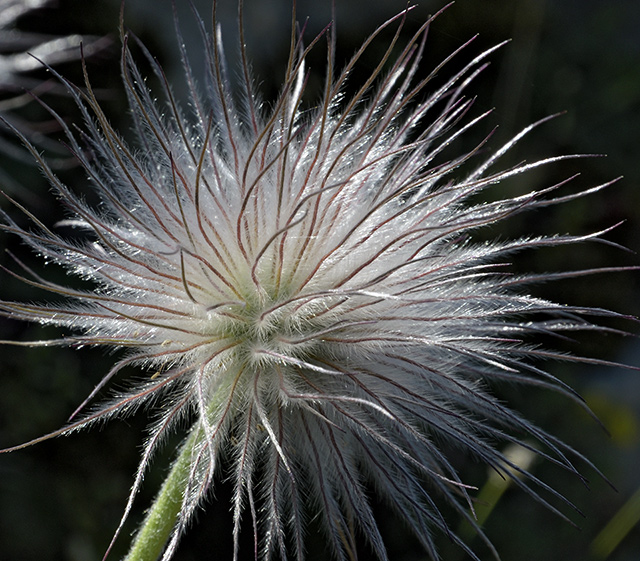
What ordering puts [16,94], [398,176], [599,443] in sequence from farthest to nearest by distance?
[599,443], [16,94], [398,176]

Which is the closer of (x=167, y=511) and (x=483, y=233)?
(x=167, y=511)

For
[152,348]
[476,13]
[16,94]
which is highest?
[476,13]

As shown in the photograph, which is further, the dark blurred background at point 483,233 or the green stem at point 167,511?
the dark blurred background at point 483,233

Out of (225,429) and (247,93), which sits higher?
(247,93)

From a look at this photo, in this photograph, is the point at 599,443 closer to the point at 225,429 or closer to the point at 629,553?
the point at 629,553

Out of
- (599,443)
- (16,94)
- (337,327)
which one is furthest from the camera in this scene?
(599,443)

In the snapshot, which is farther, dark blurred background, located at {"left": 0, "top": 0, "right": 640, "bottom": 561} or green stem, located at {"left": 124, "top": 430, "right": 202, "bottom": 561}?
dark blurred background, located at {"left": 0, "top": 0, "right": 640, "bottom": 561}

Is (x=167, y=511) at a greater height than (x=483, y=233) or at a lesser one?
lesser

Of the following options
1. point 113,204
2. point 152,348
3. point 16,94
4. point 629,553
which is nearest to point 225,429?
point 152,348
